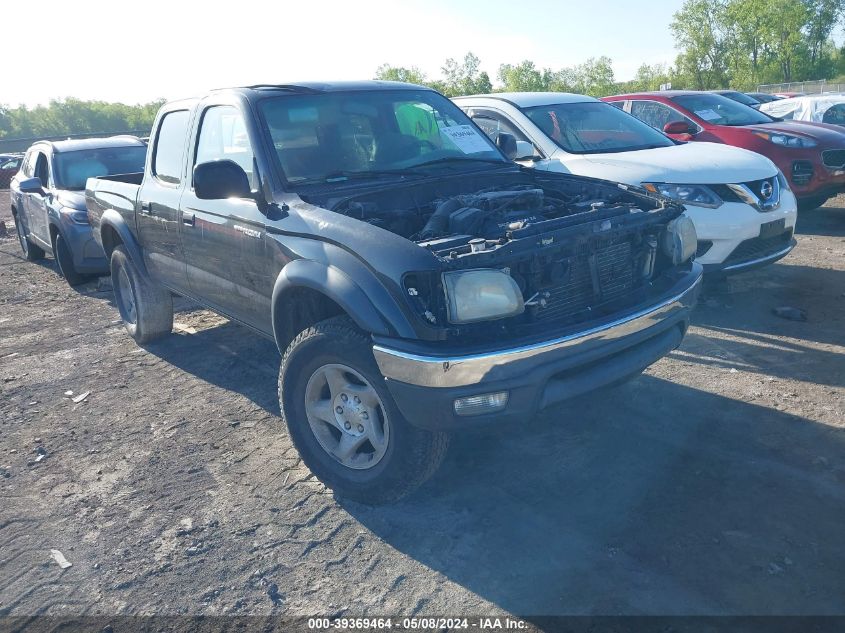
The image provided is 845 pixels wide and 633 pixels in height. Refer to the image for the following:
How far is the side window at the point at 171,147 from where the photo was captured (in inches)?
200

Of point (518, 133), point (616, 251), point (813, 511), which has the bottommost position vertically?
point (813, 511)

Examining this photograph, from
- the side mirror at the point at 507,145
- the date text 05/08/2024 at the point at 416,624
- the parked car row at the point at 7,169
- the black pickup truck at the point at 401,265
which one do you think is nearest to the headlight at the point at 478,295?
the black pickup truck at the point at 401,265

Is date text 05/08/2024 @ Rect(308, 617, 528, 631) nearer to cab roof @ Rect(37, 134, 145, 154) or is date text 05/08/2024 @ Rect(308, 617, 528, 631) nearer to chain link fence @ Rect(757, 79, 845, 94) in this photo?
cab roof @ Rect(37, 134, 145, 154)

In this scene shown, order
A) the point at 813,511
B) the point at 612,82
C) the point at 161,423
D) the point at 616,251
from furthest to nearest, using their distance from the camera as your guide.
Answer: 1. the point at 612,82
2. the point at 161,423
3. the point at 616,251
4. the point at 813,511

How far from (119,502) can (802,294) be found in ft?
18.4

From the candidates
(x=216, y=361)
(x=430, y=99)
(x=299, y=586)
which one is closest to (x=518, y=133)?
(x=430, y=99)

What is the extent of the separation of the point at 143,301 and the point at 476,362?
4011mm

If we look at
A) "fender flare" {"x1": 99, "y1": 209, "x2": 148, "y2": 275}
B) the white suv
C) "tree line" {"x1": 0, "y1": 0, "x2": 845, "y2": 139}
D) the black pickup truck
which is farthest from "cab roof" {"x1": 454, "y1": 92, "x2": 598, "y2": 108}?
"tree line" {"x1": 0, "y1": 0, "x2": 845, "y2": 139}

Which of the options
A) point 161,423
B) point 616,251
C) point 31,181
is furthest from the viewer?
point 31,181

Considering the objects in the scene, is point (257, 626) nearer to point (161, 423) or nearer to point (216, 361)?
point (161, 423)

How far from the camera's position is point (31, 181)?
860 cm

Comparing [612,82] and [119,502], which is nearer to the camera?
[119,502]

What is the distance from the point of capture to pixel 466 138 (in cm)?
486

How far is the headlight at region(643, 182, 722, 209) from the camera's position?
5.90m
